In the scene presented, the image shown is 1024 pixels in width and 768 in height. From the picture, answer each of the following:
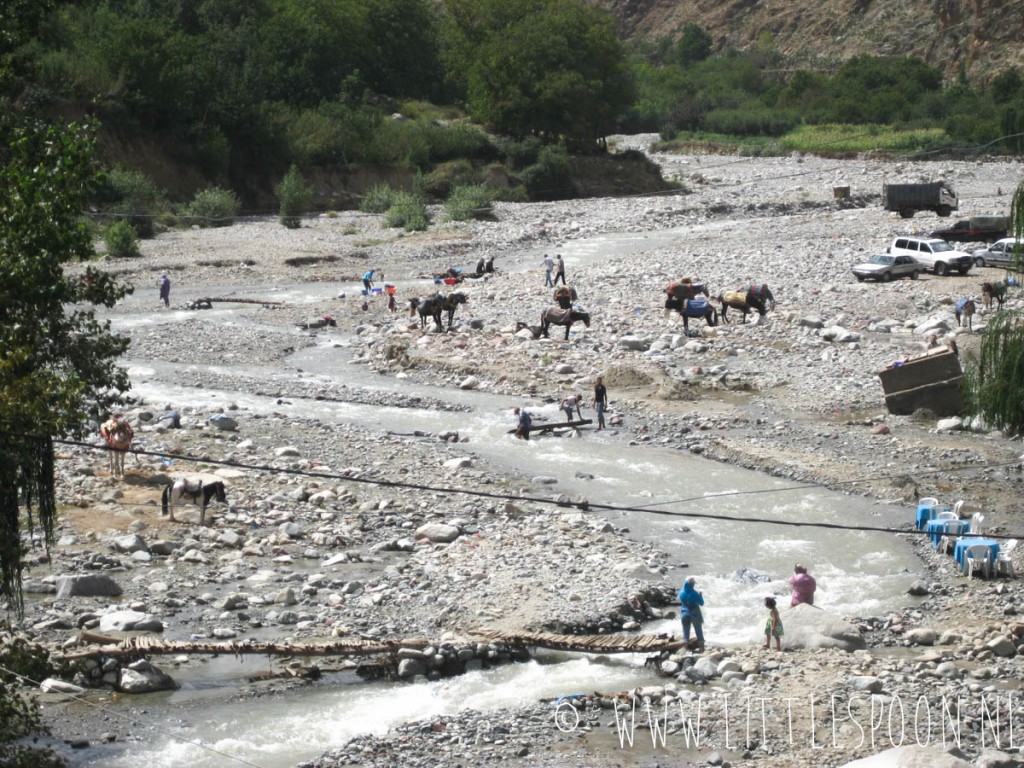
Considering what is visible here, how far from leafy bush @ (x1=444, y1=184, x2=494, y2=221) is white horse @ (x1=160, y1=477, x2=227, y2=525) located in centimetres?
3897

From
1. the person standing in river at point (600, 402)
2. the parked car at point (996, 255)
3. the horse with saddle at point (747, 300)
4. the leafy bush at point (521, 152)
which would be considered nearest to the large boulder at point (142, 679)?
the person standing in river at point (600, 402)

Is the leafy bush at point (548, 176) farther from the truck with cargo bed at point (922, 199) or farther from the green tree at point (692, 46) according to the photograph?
the green tree at point (692, 46)

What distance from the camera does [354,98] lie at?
7519 centimetres

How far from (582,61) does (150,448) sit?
5316 centimetres

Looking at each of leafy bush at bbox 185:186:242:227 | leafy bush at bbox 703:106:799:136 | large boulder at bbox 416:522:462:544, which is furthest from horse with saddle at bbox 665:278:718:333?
leafy bush at bbox 703:106:799:136

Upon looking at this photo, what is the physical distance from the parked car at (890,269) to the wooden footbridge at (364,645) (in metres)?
24.3

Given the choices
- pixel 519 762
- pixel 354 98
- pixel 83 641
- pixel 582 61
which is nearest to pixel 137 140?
pixel 354 98

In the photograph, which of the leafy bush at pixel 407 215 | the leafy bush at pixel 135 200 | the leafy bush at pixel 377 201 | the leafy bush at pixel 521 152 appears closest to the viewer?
the leafy bush at pixel 135 200

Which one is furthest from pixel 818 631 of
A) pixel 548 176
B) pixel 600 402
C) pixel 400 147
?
pixel 400 147

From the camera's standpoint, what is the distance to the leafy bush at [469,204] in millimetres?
58500

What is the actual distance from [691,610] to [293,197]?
152 ft

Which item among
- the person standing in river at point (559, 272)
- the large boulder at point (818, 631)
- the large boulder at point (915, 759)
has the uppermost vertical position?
the person standing in river at point (559, 272)

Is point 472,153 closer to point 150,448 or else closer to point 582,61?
point 582,61

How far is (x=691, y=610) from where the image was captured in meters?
15.2
